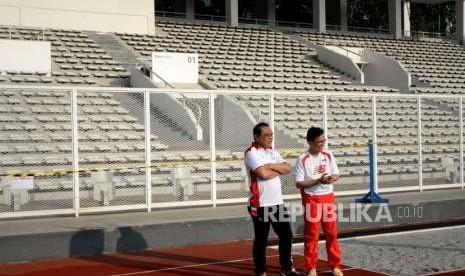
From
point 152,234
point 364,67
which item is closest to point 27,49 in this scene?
point 152,234

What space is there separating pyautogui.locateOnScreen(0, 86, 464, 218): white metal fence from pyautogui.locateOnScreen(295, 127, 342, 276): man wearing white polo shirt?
184 inches

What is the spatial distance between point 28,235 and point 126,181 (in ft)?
9.08

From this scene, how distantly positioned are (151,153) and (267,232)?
210 inches

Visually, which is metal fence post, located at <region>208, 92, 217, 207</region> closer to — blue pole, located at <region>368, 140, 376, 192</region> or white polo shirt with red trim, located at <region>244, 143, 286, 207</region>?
blue pole, located at <region>368, 140, 376, 192</region>

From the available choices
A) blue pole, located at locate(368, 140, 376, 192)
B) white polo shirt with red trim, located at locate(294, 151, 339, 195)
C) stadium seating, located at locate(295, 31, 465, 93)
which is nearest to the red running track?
white polo shirt with red trim, located at locate(294, 151, 339, 195)

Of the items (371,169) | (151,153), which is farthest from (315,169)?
(371,169)

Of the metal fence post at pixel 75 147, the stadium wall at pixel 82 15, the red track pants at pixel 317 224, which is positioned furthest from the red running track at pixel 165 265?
the stadium wall at pixel 82 15

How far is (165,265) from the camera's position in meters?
9.07

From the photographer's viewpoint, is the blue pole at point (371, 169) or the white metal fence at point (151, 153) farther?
the blue pole at point (371, 169)

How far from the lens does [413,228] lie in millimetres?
12156

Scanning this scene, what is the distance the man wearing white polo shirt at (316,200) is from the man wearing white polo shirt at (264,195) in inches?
8.6

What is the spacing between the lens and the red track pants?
24.9 ft

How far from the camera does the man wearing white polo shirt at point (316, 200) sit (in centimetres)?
759

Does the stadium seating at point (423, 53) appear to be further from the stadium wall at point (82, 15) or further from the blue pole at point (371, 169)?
the blue pole at point (371, 169)
